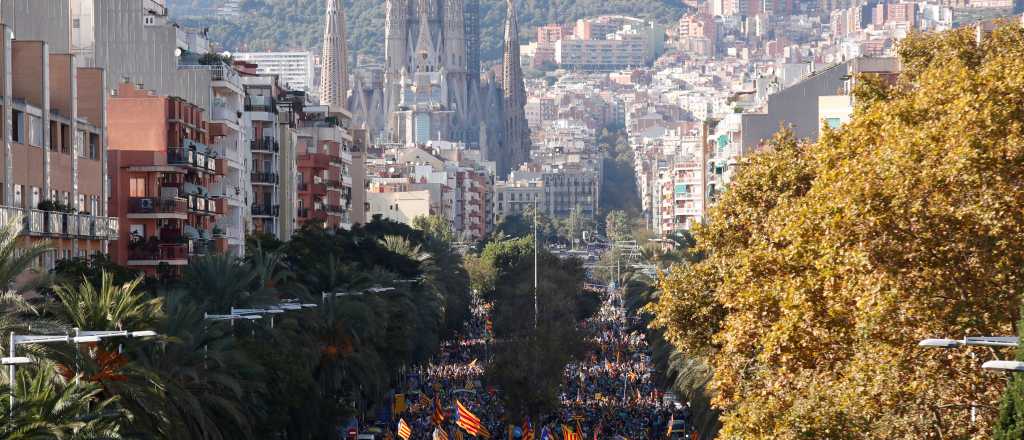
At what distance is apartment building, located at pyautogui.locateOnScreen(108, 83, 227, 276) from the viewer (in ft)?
265

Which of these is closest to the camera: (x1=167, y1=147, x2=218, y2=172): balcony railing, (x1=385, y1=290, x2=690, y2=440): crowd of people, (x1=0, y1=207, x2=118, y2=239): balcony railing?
(x1=0, y1=207, x2=118, y2=239): balcony railing

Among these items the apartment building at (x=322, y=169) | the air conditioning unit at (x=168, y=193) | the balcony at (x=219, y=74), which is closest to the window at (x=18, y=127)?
the air conditioning unit at (x=168, y=193)

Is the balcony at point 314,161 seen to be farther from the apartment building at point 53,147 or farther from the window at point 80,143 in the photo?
the window at point 80,143

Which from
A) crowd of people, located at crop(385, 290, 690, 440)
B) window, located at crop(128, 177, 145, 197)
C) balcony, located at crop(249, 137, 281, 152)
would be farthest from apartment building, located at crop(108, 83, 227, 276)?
balcony, located at crop(249, 137, 281, 152)

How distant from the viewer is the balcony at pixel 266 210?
365ft

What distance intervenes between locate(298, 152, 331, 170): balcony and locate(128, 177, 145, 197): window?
46.3 metres

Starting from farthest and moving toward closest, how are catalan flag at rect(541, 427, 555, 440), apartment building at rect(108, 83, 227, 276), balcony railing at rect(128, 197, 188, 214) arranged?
balcony railing at rect(128, 197, 188, 214)
apartment building at rect(108, 83, 227, 276)
catalan flag at rect(541, 427, 555, 440)

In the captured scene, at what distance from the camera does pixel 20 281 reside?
57.3 meters

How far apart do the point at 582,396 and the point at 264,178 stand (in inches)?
854

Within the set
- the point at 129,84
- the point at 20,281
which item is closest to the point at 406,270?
the point at 129,84

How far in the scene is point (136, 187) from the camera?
82.6m

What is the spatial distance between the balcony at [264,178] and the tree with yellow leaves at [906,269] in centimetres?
6885

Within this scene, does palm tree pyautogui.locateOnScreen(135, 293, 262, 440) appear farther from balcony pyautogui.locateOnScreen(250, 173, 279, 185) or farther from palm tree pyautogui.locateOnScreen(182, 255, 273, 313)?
balcony pyautogui.locateOnScreen(250, 173, 279, 185)

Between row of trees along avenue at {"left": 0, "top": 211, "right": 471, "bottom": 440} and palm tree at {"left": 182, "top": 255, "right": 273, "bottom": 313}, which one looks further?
palm tree at {"left": 182, "top": 255, "right": 273, "bottom": 313}
